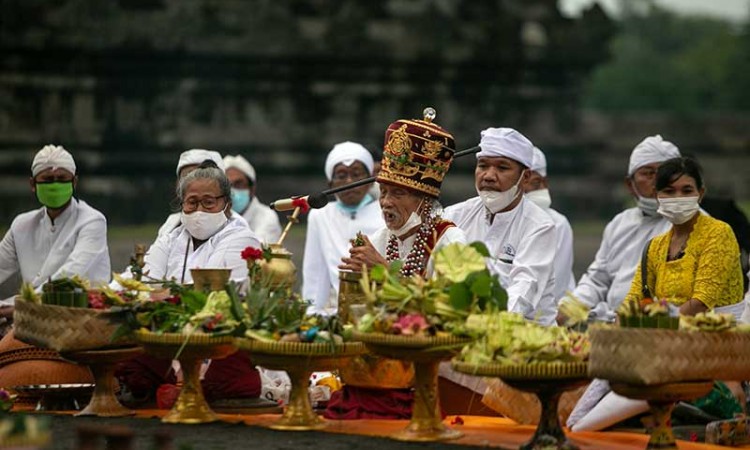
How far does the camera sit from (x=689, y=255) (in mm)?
10703

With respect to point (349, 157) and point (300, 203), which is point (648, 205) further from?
point (300, 203)

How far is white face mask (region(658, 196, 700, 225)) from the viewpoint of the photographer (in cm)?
1073

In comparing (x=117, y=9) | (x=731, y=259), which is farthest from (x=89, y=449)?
(x=117, y=9)

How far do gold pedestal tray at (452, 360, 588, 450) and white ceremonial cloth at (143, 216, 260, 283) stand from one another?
8.18ft

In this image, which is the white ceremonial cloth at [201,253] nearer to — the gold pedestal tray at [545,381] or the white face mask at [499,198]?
the white face mask at [499,198]

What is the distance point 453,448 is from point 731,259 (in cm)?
260

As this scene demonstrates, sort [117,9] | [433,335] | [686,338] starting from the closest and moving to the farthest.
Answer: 1. [686,338]
2. [433,335]
3. [117,9]

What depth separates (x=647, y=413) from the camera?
33.1 ft

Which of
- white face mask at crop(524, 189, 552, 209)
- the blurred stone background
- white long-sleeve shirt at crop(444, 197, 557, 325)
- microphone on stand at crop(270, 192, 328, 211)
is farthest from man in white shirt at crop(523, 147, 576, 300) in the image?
the blurred stone background

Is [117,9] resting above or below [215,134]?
above

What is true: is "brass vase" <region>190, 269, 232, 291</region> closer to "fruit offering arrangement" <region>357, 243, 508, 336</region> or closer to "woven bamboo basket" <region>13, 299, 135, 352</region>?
"woven bamboo basket" <region>13, 299, 135, 352</region>

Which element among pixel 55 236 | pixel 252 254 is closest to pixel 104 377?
pixel 252 254

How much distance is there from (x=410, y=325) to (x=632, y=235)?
4.56m

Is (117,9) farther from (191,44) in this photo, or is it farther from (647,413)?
(647,413)
